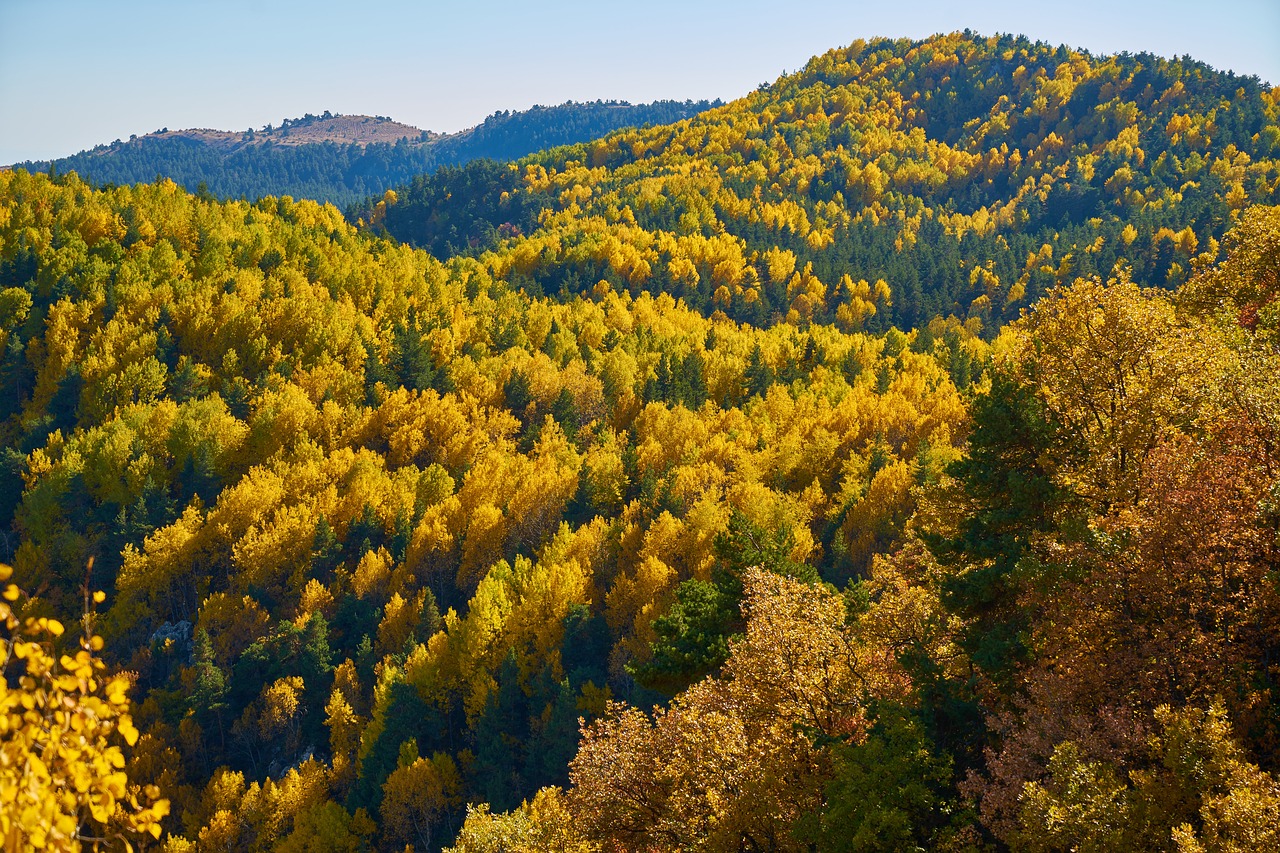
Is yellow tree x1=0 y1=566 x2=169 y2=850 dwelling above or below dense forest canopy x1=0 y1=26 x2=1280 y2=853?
above

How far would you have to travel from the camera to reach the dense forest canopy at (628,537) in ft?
63.9

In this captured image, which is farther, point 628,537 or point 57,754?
point 628,537

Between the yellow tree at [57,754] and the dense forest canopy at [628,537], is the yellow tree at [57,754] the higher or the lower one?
the higher one

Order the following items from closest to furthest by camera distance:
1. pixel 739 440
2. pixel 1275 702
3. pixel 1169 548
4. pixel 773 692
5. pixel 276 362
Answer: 1. pixel 1275 702
2. pixel 1169 548
3. pixel 773 692
4. pixel 739 440
5. pixel 276 362

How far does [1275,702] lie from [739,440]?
91045 millimetres

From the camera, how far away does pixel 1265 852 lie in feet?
45.8

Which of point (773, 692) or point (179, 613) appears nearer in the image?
point (773, 692)

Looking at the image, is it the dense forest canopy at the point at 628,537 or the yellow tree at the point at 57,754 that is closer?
the yellow tree at the point at 57,754

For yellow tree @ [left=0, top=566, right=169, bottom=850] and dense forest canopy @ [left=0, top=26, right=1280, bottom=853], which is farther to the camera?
dense forest canopy @ [left=0, top=26, right=1280, bottom=853]

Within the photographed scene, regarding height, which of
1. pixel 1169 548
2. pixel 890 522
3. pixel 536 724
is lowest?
pixel 536 724

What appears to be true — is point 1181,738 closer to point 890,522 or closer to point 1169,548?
point 1169,548

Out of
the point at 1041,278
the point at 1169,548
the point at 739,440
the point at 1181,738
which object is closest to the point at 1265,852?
the point at 1181,738

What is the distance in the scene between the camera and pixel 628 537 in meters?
90.0

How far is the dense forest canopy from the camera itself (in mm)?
19469
